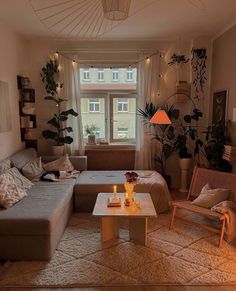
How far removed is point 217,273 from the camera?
232 cm

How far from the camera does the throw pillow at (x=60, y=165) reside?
13.4 ft

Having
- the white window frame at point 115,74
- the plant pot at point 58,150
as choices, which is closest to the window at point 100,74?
the white window frame at point 115,74

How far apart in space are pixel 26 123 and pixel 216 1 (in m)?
3.35

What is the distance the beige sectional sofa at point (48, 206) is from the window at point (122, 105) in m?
1.30

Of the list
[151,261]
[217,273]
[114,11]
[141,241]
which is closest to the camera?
[114,11]

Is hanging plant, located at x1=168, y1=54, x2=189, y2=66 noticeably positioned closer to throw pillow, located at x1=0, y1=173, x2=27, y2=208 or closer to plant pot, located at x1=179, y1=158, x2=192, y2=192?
plant pot, located at x1=179, y1=158, x2=192, y2=192

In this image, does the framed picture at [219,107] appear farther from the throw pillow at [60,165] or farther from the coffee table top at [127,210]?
the throw pillow at [60,165]

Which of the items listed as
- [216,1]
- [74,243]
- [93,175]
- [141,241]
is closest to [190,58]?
[216,1]

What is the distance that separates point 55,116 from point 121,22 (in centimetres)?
202

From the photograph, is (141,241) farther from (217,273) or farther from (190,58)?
(190,58)

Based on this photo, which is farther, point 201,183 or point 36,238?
point 201,183

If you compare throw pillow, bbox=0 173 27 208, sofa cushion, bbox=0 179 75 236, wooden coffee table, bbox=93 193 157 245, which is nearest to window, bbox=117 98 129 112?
sofa cushion, bbox=0 179 75 236

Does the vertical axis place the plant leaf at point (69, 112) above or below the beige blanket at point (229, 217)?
above

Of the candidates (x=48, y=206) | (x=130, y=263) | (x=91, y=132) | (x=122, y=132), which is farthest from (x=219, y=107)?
(x=48, y=206)
